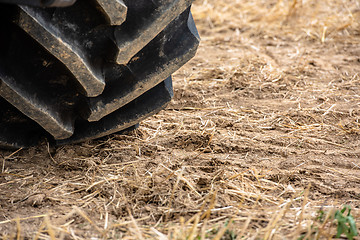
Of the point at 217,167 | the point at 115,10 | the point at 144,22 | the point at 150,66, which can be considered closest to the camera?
the point at 115,10

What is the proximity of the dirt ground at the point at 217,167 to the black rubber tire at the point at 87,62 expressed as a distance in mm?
200

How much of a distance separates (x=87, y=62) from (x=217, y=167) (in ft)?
2.27

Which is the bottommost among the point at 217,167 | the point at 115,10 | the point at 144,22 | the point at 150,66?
the point at 217,167

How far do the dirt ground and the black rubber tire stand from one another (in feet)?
0.66

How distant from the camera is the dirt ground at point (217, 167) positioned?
141 centimetres

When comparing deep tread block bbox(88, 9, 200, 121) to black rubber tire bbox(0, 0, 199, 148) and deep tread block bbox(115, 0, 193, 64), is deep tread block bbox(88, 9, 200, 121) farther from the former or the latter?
deep tread block bbox(115, 0, 193, 64)

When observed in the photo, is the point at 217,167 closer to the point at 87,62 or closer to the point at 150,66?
the point at 150,66

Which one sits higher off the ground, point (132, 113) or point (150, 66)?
point (150, 66)

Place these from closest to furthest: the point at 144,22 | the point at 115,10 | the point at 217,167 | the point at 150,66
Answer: the point at 115,10
the point at 144,22
the point at 150,66
the point at 217,167

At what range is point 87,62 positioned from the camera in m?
1.49

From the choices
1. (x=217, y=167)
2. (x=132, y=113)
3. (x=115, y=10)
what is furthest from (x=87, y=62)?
(x=217, y=167)

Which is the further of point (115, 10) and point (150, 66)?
point (150, 66)

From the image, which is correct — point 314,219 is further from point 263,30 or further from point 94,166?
point 263,30

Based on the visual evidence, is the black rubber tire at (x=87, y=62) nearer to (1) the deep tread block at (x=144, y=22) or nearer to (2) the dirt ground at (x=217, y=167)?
(1) the deep tread block at (x=144, y=22)
